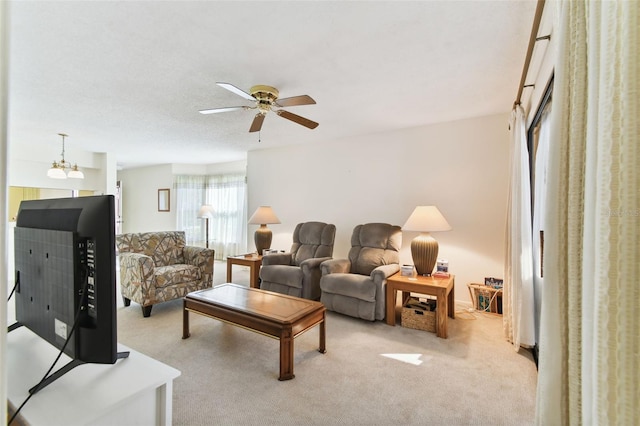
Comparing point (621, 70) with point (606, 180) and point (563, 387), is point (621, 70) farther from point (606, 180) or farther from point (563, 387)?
point (563, 387)

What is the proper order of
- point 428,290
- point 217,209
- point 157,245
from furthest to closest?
point 217,209
point 157,245
point 428,290

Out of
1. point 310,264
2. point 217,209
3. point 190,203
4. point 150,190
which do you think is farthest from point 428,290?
point 150,190

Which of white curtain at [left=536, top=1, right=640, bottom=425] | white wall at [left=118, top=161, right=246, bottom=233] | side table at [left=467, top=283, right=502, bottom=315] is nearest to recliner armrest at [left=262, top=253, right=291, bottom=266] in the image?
side table at [left=467, top=283, right=502, bottom=315]

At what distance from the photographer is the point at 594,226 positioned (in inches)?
21.1

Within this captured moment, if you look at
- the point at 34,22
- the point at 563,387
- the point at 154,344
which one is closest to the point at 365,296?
the point at 154,344

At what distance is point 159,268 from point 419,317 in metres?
3.05

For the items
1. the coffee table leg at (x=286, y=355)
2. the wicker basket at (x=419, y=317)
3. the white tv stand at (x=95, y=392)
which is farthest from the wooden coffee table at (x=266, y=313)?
the white tv stand at (x=95, y=392)

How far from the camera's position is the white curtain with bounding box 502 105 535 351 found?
240 cm

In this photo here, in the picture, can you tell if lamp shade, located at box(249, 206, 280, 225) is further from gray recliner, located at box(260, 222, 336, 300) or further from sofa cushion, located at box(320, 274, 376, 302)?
sofa cushion, located at box(320, 274, 376, 302)

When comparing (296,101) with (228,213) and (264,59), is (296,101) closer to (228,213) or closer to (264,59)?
(264,59)

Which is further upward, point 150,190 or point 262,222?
point 150,190

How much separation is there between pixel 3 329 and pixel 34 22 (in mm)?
2267

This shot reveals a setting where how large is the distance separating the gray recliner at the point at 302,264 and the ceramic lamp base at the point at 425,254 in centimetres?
118

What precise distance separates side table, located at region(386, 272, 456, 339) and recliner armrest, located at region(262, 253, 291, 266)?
5.18 ft
